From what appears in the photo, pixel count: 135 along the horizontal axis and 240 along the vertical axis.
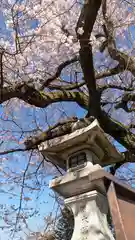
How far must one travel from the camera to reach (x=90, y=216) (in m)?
2.22

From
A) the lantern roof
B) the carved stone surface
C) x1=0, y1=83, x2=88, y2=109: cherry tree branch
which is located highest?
x1=0, y1=83, x2=88, y2=109: cherry tree branch

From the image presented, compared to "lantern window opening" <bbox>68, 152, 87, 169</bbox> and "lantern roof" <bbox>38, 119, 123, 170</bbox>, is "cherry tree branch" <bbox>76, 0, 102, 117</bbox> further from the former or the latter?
"lantern window opening" <bbox>68, 152, 87, 169</bbox>

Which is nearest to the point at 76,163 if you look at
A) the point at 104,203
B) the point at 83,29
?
the point at 104,203

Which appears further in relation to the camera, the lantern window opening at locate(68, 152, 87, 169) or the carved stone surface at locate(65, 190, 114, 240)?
the lantern window opening at locate(68, 152, 87, 169)

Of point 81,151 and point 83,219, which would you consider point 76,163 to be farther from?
point 83,219

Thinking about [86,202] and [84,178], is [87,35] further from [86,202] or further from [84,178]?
[86,202]

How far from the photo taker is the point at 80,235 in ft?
7.14

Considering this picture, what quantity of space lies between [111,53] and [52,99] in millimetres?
1075

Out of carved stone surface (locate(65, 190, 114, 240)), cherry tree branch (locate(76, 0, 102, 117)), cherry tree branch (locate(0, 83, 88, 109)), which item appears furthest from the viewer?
cherry tree branch (locate(0, 83, 88, 109))

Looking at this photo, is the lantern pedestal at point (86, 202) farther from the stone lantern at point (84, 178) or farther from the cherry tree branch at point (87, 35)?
the cherry tree branch at point (87, 35)

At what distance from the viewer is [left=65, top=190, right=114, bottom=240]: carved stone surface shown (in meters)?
2.14

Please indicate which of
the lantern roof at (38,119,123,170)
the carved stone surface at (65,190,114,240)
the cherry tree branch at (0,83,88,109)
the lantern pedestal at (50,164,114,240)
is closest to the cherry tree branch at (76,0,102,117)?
the cherry tree branch at (0,83,88,109)

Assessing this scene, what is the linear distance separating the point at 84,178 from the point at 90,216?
33 centimetres

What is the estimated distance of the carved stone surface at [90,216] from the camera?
84.3 inches
